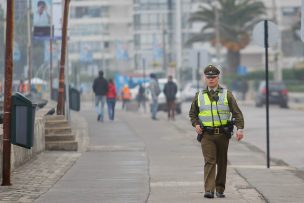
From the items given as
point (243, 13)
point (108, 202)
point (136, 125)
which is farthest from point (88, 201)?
point (243, 13)

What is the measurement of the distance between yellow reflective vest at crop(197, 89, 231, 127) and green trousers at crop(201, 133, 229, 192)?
170 millimetres

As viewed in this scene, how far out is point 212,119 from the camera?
12.9 metres

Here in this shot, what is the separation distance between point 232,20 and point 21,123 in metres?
68.2

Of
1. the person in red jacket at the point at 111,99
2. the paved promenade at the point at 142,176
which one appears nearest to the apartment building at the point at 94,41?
the person in red jacket at the point at 111,99

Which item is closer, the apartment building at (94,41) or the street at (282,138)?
the street at (282,138)

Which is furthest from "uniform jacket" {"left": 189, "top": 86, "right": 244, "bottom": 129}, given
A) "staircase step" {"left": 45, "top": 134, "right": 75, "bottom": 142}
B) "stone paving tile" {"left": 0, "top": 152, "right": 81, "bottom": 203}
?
"staircase step" {"left": 45, "top": 134, "right": 75, "bottom": 142}

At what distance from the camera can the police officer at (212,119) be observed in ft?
42.3

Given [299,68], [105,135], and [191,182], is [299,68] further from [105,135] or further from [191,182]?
[191,182]

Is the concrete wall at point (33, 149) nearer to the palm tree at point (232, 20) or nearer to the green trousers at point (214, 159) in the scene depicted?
the green trousers at point (214, 159)

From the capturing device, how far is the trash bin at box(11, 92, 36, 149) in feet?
47.6

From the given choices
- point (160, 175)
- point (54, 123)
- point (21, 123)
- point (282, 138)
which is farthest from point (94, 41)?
A: point (21, 123)

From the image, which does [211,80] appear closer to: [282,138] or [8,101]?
[8,101]

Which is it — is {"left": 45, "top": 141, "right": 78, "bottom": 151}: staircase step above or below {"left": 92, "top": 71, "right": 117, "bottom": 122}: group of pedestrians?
below

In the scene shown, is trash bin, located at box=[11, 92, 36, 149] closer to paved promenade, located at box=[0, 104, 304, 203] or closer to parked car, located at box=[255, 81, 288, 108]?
paved promenade, located at box=[0, 104, 304, 203]
